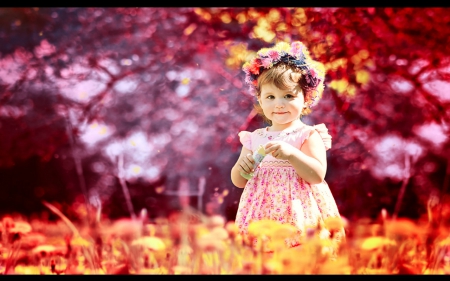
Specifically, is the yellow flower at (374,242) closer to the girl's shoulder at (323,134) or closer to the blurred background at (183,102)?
the blurred background at (183,102)

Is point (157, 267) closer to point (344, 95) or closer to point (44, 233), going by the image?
point (44, 233)

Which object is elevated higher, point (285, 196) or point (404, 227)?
point (285, 196)

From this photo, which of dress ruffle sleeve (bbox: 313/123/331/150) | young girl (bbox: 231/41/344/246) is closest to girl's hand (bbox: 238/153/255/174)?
young girl (bbox: 231/41/344/246)

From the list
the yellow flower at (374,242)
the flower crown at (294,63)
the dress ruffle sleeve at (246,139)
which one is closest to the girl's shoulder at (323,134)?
the flower crown at (294,63)

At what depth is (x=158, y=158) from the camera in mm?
2730

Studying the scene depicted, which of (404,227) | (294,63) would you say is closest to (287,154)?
(294,63)

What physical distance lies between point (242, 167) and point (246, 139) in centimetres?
19

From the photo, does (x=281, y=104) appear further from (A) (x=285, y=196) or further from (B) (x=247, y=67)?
(A) (x=285, y=196)

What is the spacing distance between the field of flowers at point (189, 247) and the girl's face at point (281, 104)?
0.47 metres

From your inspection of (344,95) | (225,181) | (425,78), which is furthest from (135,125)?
(425,78)

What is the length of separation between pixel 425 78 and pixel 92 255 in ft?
5.93

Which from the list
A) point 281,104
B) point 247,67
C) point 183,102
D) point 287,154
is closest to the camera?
point 287,154

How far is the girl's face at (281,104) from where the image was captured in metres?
2.48

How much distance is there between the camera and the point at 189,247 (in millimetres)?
2600
